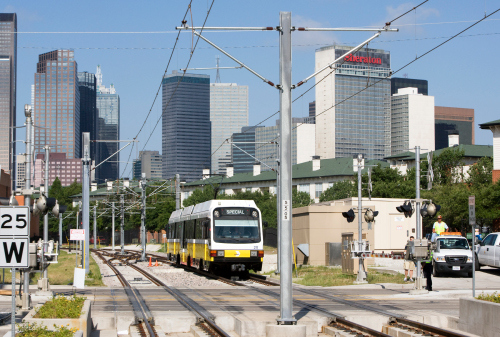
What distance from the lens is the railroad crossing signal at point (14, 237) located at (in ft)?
34.3

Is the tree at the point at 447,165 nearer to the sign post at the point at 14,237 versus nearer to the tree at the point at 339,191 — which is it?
the tree at the point at 339,191

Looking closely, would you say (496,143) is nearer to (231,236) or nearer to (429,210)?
(231,236)

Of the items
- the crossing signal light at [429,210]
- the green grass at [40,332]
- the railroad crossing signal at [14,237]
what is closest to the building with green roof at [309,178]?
the crossing signal light at [429,210]

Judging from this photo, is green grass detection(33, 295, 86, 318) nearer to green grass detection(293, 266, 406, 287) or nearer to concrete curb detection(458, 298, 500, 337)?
concrete curb detection(458, 298, 500, 337)

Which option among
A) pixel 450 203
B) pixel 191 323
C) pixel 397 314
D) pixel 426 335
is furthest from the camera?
pixel 450 203

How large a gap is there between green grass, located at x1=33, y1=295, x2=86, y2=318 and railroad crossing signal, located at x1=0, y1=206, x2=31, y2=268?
2.54m

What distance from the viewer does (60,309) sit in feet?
42.4

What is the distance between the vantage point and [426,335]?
43.7ft

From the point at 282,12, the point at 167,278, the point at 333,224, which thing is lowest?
the point at 167,278

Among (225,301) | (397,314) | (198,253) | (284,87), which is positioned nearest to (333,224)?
(198,253)

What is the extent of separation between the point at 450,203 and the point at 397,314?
178ft

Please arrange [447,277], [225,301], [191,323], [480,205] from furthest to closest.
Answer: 1. [480,205]
2. [447,277]
3. [225,301]
4. [191,323]

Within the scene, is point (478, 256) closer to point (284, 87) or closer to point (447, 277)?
point (447, 277)

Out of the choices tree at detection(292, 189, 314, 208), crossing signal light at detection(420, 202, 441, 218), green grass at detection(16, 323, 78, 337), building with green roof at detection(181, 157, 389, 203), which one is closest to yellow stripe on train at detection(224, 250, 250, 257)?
Answer: crossing signal light at detection(420, 202, 441, 218)
